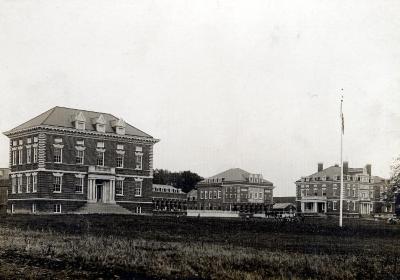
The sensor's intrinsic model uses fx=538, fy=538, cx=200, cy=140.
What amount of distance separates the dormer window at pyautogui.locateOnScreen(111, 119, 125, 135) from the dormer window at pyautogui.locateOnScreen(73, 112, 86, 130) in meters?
4.04

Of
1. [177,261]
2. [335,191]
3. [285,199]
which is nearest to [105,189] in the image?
[177,261]

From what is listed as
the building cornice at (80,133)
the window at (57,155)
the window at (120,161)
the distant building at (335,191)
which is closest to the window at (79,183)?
the window at (57,155)

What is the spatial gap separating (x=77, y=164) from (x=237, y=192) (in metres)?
47.5

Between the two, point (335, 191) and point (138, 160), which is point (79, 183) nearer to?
point (138, 160)

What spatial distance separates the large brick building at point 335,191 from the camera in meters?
96.8

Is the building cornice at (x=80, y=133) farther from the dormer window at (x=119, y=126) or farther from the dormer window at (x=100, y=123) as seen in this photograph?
the dormer window at (x=119, y=126)

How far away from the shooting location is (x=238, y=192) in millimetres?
94250

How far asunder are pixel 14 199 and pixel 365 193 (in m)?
68.8

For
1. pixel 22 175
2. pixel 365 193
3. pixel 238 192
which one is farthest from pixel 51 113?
pixel 365 193

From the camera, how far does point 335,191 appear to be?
97.1 metres

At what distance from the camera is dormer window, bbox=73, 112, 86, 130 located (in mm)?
51156

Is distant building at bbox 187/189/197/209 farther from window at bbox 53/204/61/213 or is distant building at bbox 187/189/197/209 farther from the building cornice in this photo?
window at bbox 53/204/61/213

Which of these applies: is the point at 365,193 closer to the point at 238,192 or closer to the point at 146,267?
the point at 238,192

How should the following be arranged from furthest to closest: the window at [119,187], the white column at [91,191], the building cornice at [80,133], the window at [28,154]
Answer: the window at [119,187] < the white column at [91,191] < the window at [28,154] < the building cornice at [80,133]
